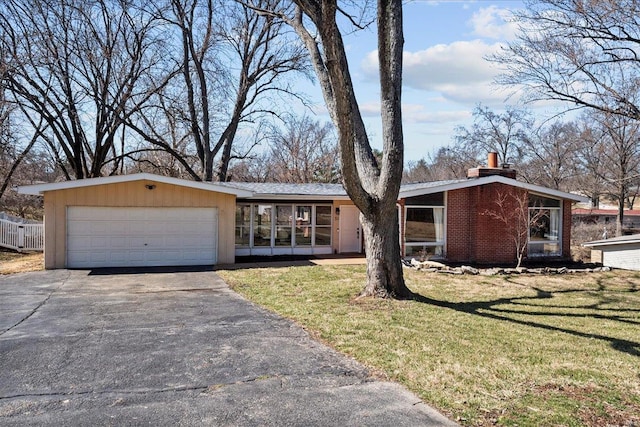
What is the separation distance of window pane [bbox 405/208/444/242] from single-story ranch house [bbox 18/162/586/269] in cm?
3

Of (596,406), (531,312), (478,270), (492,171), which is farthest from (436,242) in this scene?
(596,406)

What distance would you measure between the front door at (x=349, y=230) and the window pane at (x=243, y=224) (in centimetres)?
351

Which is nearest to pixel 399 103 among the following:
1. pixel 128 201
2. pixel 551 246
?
pixel 128 201

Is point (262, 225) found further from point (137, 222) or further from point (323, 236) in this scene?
point (137, 222)

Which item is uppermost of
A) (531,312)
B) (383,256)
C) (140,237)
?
(140,237)

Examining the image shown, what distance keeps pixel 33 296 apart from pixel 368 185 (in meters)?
7.06

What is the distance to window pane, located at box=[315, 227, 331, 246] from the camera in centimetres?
1773

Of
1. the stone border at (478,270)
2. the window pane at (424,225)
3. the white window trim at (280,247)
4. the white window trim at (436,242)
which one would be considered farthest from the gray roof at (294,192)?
the stone border at (478,270)

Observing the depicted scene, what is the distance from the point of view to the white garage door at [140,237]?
45.0 ft

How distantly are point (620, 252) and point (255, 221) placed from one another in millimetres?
13313

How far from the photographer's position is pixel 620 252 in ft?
56.5

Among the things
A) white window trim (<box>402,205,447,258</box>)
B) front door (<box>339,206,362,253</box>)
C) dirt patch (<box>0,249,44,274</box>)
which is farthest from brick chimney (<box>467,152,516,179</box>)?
dirt patch (<box>0,249,44,274</box>)

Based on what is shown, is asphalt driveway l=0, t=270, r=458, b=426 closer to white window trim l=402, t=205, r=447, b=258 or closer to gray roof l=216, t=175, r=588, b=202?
gray roof l=216, t=175, r=588, b=202

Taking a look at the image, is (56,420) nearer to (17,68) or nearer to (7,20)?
(17,68)
